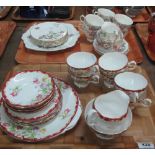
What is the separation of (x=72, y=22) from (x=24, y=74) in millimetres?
464

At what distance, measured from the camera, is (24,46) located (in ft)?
2.97

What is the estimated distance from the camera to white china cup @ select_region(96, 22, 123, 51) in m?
0.81

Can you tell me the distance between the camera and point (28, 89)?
63 centimetres

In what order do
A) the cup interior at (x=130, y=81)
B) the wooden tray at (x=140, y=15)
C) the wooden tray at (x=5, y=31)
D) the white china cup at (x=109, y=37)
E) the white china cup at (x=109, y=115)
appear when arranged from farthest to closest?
1. the wooden tray at (x=140, y=15)
2. the wooden tray at (x=5, y=31)
3. the white china cup at (x=109, y=37)
4. the cup interior at (x=130, y=81)
5. the white china cup at (x=109, y=115)

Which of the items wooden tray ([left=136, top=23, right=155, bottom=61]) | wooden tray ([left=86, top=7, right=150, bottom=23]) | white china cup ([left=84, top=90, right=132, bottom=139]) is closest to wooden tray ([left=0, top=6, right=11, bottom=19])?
wooden tray ([left=86, top=7, right=150, bottom=23])

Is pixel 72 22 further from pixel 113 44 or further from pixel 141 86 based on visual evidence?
pixel 141 86

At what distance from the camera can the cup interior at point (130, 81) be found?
64cm

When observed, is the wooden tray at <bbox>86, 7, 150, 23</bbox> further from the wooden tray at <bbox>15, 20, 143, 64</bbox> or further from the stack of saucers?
the stack of saucers

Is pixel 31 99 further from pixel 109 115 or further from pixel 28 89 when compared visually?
pixel 109 115

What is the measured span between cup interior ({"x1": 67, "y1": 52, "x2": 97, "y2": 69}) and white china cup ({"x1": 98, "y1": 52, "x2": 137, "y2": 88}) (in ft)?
0.08

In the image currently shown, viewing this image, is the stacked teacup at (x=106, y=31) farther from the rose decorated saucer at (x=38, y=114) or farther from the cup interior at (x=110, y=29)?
the rose decorated saucer at (x=38, y=114)

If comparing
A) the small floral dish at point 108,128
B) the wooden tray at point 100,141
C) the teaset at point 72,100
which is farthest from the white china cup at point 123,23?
the small floral dish at point 108,128

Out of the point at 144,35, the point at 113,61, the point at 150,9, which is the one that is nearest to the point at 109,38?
the point at 113,61

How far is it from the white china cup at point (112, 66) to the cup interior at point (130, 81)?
18 mm
